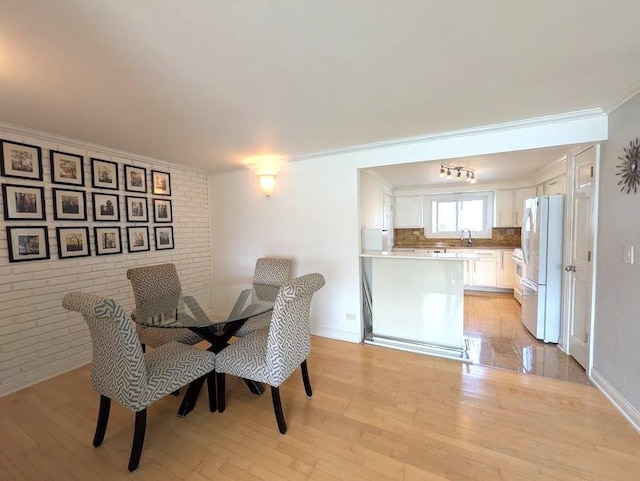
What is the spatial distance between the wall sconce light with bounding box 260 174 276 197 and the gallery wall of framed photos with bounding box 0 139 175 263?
4.22 ft

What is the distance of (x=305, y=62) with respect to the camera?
1419mm

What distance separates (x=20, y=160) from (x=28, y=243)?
2.38 feet

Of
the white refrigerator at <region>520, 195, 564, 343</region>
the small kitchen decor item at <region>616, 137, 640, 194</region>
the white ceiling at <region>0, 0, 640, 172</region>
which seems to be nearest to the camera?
the white ceiling at <region>0, 0, 640, 172</region>

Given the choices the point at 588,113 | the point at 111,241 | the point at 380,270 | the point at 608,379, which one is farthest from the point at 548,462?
the point at 111,241

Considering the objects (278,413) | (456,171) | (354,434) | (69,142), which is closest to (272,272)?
(278,413)

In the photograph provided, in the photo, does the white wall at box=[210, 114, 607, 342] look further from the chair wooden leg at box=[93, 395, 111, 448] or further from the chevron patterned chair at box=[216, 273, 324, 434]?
the chair wooden leg at box=[93, 395, 111, 448]

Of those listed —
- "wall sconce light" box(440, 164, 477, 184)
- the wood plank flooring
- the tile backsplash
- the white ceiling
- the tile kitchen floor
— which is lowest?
the wood plank flooring

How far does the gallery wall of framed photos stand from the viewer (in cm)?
228

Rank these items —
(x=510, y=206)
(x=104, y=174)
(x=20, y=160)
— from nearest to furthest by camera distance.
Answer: (x=20, y=160) < (x=104, y=174) < (x=510, y=206)

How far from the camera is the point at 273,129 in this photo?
2365mm

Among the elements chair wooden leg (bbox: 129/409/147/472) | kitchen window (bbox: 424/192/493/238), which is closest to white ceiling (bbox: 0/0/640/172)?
chair wooden leg (bbox: 129/409/147/472)

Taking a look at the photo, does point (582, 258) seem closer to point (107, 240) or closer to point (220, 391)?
point (220, 391)

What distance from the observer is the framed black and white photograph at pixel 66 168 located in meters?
2.48

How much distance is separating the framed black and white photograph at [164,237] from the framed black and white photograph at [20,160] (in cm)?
121
